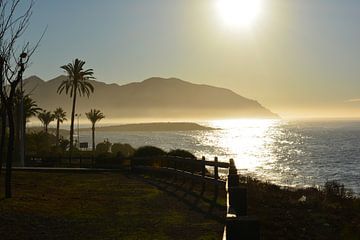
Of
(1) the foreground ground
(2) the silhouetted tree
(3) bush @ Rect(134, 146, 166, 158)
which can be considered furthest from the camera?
(3) bush @ Rect(134, 146, 166, 158)

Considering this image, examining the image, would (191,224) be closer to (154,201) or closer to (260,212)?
(260,212)

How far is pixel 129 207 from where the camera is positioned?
14.8 metres

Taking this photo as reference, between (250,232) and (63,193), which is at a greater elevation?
(250,232)

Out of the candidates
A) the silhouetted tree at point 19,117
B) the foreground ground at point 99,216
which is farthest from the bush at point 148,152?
the foreground ground at point 99,216

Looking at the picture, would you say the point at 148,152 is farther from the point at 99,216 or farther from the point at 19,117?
the point at 99,216

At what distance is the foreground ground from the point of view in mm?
10625

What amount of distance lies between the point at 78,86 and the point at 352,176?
42.8 meters

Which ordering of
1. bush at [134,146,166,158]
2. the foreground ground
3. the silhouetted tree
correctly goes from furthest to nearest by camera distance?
bush at [134,146,166,158] < the silhouetted tree < the foreground ground

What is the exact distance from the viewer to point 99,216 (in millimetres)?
13039

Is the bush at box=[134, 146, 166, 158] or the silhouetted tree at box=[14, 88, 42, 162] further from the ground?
the silhouetted tree at box=[14, 88, 42, 162]

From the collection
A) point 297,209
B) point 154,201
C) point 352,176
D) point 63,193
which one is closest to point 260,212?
point 297,209

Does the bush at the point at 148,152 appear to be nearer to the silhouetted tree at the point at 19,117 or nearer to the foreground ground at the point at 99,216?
the silhouetted tree at the point at 19,117

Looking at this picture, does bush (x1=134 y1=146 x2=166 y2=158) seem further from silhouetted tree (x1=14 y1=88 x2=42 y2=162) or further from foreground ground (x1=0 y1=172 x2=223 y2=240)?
foreground ground (x1=0 y1=172 x2=223 y2=240)

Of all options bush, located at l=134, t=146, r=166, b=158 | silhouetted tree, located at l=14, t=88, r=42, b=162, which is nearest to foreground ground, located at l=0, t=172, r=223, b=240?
silhouetted tree, located at l=14, t=88, r=42, b=162
